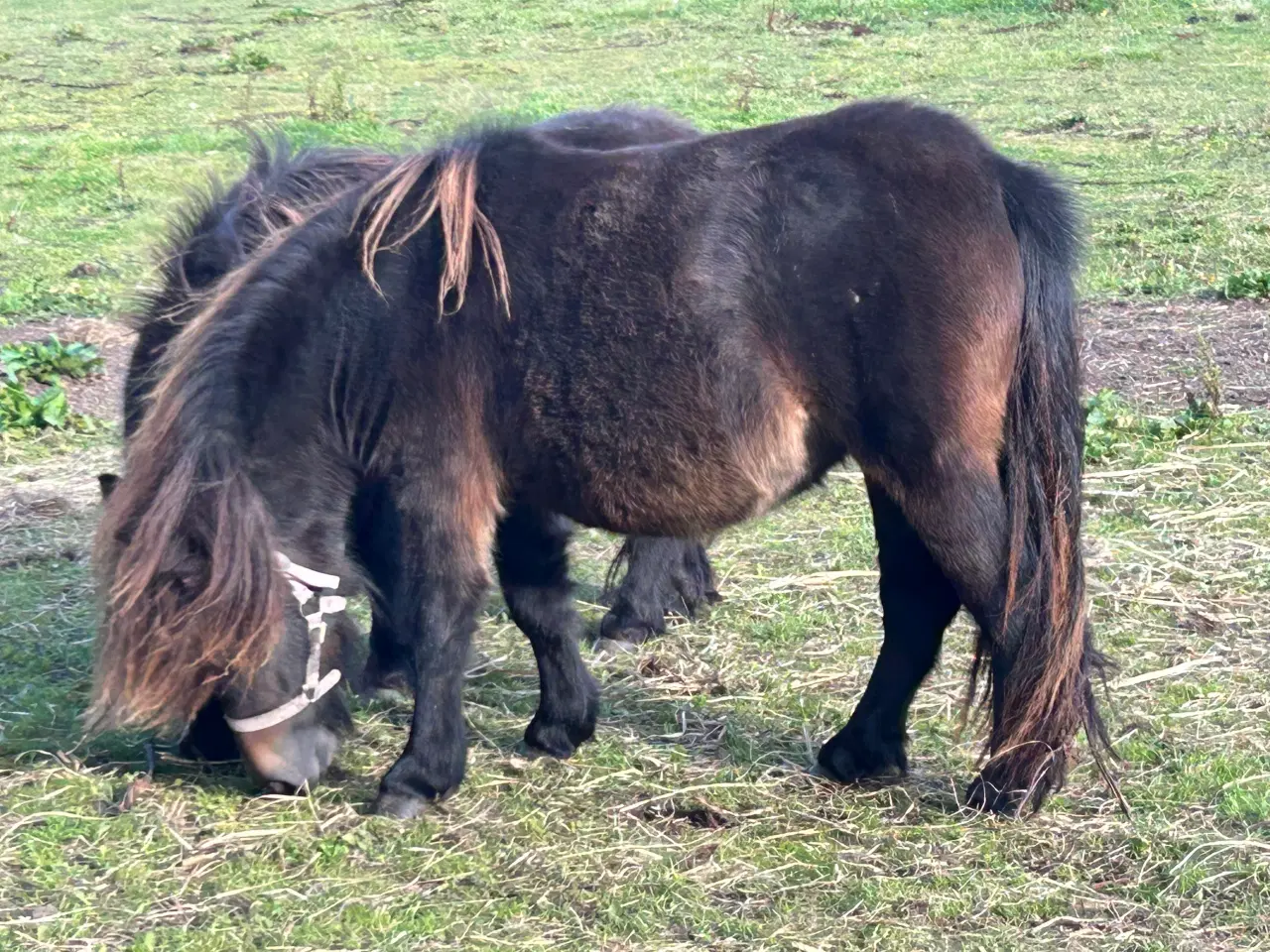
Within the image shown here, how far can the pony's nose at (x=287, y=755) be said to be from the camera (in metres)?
3.69

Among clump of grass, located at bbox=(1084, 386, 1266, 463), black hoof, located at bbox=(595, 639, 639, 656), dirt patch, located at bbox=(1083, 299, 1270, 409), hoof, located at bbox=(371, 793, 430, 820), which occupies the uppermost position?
dirt patch, located at bbox=(1083, 299, 1270, 409)

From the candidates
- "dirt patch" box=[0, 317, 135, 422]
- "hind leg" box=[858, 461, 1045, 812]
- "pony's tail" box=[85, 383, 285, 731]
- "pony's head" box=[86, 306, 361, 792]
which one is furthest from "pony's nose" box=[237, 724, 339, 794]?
"dirt patch" box=[0, 317, 135, 422]

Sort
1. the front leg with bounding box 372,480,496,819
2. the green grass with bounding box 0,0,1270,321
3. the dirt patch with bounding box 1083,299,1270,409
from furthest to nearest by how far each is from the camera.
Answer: the green grass with bounding box 0,0,1270,321 → the dirt patch with bounding box 1083,299,1270,409 → the front leg with bounding box 372,480,496,819

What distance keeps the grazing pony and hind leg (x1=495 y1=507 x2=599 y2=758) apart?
0.45 metres

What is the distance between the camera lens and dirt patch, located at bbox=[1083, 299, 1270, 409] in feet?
21.7

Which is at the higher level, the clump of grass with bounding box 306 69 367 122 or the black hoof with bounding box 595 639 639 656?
the clump of grass with bounding box 306 69 367 122

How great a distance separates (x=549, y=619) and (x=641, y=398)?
87 centimetres

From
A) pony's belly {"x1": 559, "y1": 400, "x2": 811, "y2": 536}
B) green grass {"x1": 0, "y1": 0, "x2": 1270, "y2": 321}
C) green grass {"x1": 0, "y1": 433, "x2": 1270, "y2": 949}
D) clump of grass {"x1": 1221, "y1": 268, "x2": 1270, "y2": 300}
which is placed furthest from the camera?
green grass {"x1": 0, "y1": 0, "x2": 1270, "y2": 321}

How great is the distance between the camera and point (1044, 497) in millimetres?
3428

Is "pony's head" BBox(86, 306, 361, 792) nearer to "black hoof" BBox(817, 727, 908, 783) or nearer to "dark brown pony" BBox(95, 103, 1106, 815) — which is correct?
"dark brown pony" BBox(95, 103, 1106, 815)

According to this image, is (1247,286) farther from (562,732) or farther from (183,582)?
(183,582)

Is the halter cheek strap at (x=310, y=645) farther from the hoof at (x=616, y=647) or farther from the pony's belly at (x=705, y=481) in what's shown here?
the hoof at (x=616, y=647)

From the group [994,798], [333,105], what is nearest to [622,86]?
[333,105]

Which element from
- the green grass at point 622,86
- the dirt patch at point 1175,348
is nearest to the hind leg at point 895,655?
the dirt patch at point 1175,348
